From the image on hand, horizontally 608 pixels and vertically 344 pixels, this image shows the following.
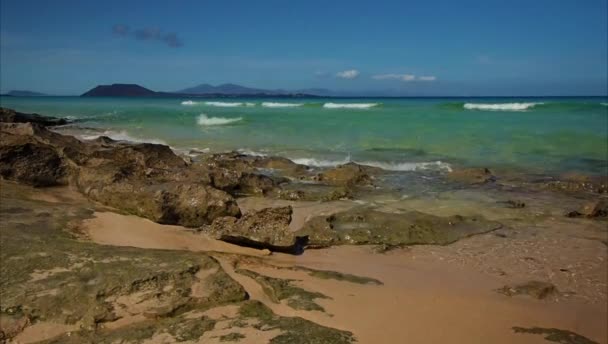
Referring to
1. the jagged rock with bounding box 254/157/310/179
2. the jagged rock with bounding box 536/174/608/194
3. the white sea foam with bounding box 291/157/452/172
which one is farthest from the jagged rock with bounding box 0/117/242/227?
the jagged rock with bounding box 536/174/608/194

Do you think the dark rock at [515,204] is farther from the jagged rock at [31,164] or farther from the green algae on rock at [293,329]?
the jagged rock at [31,164]

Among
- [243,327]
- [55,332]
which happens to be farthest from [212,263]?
[55,332]

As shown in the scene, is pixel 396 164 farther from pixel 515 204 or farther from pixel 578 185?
pixel 515 204

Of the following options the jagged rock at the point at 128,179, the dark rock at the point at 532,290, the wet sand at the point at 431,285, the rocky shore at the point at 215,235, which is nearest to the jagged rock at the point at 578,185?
the rocky shore at the point at 215,235

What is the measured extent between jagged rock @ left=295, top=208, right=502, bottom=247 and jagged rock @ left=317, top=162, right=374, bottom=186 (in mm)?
3229

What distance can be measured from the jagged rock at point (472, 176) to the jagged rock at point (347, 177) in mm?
2210

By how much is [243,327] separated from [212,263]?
1.05m

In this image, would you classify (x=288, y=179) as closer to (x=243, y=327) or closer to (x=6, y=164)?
(x=6, y=164)

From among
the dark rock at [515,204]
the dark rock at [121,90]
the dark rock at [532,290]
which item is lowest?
the dark rock at [532,290]

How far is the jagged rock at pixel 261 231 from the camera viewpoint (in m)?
5.79

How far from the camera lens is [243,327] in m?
3.54

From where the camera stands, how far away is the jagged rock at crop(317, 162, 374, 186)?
1079 centimetres

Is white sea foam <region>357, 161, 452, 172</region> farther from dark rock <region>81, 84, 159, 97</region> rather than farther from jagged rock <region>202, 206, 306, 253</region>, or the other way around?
dark rock <region>81, 84, 159, 97</region>

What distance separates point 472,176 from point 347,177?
318 centimetres
